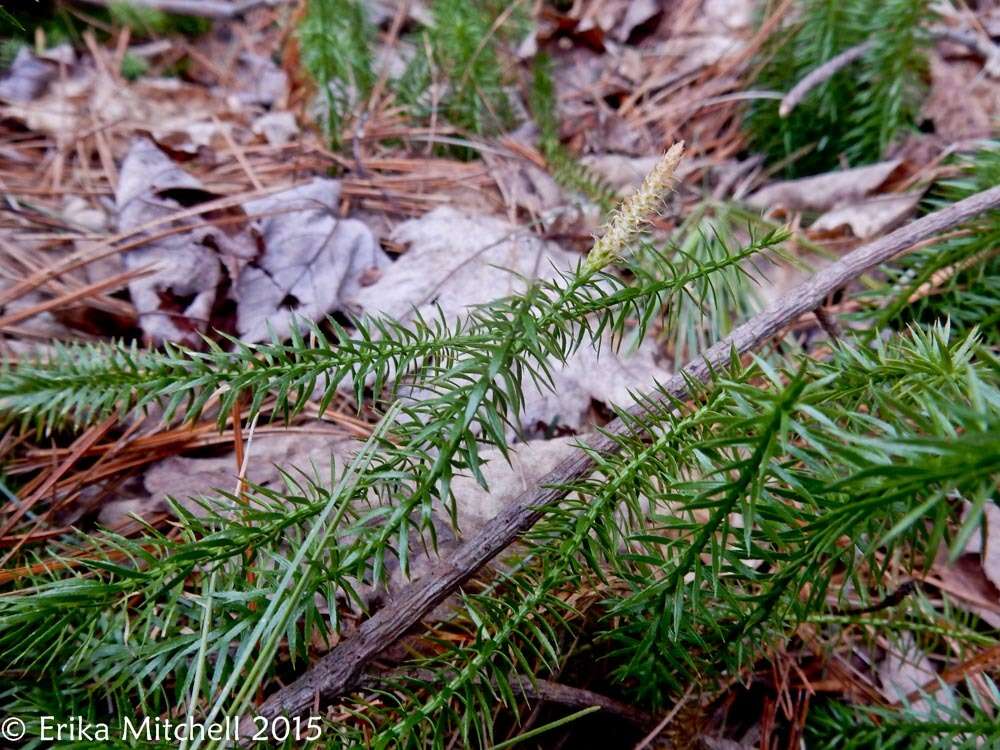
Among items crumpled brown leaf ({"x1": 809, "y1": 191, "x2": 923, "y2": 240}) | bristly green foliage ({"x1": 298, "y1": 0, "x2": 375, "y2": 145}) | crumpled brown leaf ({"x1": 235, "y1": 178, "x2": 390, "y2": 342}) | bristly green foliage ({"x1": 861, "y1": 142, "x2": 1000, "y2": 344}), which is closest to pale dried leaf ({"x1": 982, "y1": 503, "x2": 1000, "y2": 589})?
bristly green foliage ({"x1": 861, "y1": 142, "x2": 1000, "y2": 344})

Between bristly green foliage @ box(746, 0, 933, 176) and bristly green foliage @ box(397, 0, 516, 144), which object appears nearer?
bristly green foliage @ box(746, 0, 933, 176)

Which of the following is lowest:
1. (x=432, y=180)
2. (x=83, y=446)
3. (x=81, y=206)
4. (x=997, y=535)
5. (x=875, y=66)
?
(x=83, y=446)

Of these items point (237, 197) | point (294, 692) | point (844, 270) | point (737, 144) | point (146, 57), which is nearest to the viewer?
point (294, 692)

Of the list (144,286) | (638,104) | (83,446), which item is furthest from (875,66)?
(83,446)

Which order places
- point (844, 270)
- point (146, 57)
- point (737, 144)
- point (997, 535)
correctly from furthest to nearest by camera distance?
point (146, 57), point (737, 144), point (997, 535), point (844, 270)

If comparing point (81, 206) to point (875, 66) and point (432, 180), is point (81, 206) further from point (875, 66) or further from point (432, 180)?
point (875, 66)

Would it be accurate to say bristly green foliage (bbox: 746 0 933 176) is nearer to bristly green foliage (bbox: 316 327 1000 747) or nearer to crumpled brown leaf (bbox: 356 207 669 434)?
crumpled brown leaf (bbox: 356 207 669 434)

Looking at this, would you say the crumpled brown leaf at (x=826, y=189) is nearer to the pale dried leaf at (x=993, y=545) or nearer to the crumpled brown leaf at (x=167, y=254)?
the pale dried leaf at (x=993, y=545)
